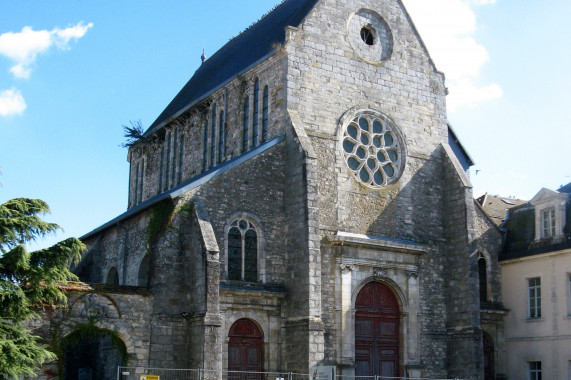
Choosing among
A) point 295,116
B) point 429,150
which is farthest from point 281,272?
point 429,150

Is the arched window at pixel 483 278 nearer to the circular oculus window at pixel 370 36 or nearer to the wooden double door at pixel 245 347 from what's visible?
the circular oculus window at pixel 370 36

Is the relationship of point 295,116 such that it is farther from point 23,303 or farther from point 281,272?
point 23,303

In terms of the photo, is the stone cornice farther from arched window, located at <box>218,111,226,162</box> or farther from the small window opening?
the small window opening

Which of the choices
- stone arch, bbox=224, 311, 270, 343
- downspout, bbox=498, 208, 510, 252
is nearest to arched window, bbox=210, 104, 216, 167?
stone arch, bbox=224, 311, 270, 343

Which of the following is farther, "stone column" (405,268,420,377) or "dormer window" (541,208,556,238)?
"dormer window" (541,208,556,238)

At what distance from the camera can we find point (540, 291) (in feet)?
84.2

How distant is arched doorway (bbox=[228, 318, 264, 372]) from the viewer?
2153 centimetres

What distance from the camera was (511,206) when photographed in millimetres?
31156

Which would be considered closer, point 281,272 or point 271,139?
point 281,272

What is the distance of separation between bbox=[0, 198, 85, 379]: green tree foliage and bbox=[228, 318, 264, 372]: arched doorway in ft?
19.1

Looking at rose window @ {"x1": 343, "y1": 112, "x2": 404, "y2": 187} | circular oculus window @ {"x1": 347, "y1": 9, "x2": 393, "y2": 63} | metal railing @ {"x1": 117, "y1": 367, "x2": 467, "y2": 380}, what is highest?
circular oculus window @ {"x1": 347, "y1": 9, "x2": 393, "y2": 63}

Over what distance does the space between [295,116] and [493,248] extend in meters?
9.04

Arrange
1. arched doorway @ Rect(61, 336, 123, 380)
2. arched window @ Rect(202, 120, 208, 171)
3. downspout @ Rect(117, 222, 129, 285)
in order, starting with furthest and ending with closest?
arched window @ Rect(202, 120, 208, 171), arched doorway @ Rect(61, 336, 123, 380), downspout @ Rect(117, 222, 129, 285)

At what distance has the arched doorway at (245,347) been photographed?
21531 millimetres
